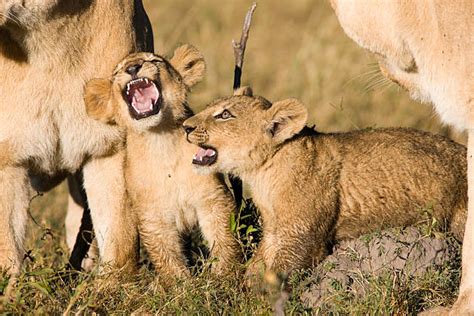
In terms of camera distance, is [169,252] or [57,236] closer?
[169,252]

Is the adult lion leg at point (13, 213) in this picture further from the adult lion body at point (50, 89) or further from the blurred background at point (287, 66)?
the blurred background at point (287, 66)

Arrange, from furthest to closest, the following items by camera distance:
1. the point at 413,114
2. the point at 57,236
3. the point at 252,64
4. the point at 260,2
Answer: the point at 260,2, the point at 252,64, the point at 413,114, the point at 57,236

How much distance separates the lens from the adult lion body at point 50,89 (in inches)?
255

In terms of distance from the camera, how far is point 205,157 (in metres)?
6.33

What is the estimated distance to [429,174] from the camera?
21.3ft

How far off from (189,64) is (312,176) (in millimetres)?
1008

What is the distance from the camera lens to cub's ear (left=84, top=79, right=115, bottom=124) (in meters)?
6.48

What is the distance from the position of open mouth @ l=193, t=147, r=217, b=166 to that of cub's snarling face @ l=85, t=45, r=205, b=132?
0.87ft

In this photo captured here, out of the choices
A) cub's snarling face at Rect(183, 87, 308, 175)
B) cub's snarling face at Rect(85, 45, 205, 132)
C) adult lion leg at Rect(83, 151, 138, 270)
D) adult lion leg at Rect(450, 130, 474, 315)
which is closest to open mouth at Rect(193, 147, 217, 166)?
cub's snarling face at Rect(183, 87, 308, 175)

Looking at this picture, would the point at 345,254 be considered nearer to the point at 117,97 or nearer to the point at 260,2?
the point at 117,97

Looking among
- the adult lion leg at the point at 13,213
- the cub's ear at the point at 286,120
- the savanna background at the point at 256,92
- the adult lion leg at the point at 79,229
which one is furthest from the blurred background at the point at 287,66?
the cub's ear at the point at 286,120

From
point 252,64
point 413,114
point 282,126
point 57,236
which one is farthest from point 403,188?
point 252,64

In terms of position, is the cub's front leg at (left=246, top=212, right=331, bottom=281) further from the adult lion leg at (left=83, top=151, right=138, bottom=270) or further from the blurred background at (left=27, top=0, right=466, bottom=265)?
the blurred background at (left=27, top=0, right=466, bottom=265)

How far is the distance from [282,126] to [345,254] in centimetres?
72
